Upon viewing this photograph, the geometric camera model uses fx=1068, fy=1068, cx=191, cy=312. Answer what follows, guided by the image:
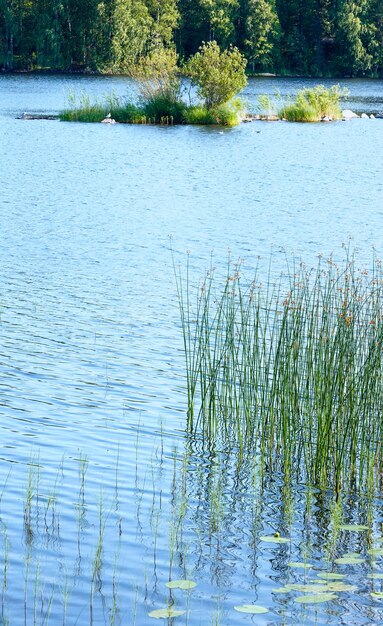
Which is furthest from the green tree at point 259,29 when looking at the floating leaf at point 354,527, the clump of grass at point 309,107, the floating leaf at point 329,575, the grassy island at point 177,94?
the floating leaf at point 329,575

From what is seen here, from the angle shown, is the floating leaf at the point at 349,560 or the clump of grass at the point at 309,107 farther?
the clump of grass at the point at 309,107

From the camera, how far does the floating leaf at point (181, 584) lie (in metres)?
4.49

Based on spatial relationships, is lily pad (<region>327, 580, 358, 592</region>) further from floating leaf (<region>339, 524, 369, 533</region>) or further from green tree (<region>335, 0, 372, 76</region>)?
green tree (<region>335, 0, 372, 76</region>)

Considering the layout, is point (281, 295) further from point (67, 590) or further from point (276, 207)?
point (276, 207)

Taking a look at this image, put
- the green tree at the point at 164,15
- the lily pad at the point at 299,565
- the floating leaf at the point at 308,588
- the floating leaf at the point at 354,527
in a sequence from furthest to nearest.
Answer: the green tree at the point at 164,15 → the floating leaf at the point at 354,527 → the lily pad at the point at 299,565 → the floating leaf at the point at 308,588

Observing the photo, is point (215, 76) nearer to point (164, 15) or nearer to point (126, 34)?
point (126, 34)

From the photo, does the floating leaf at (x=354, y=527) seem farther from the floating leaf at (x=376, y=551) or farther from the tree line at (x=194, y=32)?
the tree line at (x=194, y=32)

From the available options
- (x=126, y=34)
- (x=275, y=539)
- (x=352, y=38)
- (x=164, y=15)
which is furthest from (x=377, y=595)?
(x=352, y=38)

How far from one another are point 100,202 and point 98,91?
32.7m

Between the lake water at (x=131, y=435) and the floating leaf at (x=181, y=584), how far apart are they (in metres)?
0.07

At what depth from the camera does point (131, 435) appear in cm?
688

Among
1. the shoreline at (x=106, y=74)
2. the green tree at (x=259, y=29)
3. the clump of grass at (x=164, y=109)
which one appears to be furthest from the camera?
the green tree at (x=259, y=29)

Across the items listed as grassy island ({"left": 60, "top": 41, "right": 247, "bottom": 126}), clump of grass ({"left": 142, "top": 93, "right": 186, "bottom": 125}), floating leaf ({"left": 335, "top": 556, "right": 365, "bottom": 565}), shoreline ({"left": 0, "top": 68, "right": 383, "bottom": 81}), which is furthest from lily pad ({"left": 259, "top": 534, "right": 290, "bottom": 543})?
shoreline ({"left": 0, "top": 68, "right": 383, "bottom": 81})

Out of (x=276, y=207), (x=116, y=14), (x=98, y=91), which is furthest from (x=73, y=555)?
(x=116, y=14)
